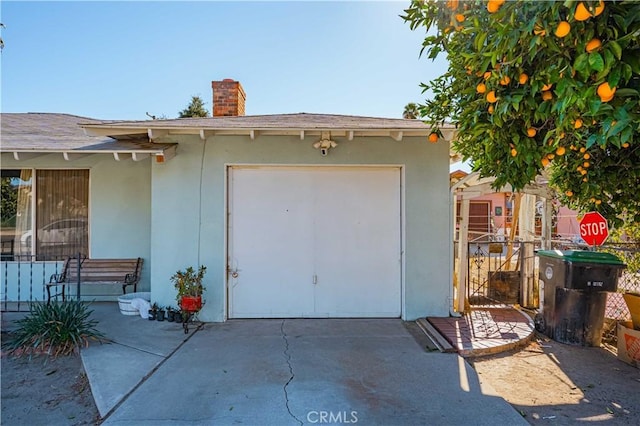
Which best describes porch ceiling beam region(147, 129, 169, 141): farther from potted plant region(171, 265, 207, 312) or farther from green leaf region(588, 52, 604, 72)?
green leaf region(588, 52, 604, 72)

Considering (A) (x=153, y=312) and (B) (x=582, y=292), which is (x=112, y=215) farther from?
(B) (x=582, y=292)

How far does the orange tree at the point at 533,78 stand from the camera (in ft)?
5.79

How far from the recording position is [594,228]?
4.79 m

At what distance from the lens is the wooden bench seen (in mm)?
6441

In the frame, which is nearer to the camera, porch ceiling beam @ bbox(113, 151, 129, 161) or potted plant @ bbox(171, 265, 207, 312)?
potted plant @ bbox(171, 265, 207, 312)

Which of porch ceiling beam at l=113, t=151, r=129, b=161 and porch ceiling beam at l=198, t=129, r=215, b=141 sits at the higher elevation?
porch ceiling beam at l=198, t=129, r=215, b=141

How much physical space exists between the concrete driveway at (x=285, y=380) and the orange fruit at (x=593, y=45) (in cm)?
278

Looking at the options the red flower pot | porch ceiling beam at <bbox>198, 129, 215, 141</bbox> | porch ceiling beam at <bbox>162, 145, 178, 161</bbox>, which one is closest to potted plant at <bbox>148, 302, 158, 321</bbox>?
the red flower pot

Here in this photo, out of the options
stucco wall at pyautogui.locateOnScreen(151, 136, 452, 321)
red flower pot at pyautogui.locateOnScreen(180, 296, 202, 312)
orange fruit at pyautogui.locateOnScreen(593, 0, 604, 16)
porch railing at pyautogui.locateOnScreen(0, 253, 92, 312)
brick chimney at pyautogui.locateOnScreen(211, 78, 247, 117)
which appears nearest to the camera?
orange fruit at pyautogui.locateOnScreen(593, 0, 604, 16)

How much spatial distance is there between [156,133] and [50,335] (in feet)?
9.82

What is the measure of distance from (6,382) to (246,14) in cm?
558

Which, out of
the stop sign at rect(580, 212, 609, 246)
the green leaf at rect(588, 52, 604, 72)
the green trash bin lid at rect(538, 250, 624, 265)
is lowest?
the green trash bin lid at rect(538, 250, 624, 265)

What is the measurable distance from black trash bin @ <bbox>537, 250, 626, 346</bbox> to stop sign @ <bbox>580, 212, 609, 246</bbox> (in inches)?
8.1

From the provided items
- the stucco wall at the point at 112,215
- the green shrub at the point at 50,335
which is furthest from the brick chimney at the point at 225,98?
the green shrub at the point at 50,335
